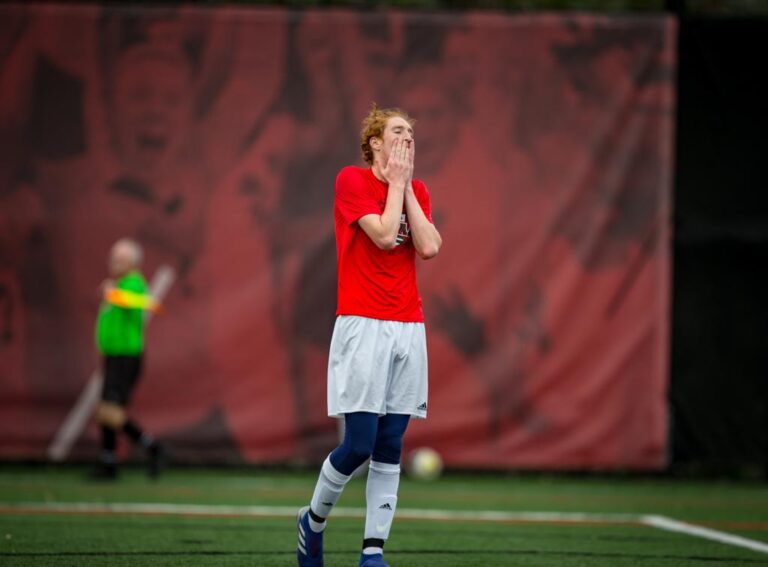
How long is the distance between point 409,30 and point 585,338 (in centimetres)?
333

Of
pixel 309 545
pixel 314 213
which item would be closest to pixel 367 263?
pixel 309 545

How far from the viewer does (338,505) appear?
9148 mm

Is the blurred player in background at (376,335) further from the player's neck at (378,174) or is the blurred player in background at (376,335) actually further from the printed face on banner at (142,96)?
the printed face on banner at (142,96)

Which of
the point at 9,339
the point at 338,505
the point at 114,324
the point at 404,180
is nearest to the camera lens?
the point at 404,180

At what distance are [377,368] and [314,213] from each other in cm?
635

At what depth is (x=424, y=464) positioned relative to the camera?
11.1 meters

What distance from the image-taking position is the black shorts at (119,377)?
10.4 metres

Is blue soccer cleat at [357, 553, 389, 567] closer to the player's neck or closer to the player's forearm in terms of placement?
the player's forearm

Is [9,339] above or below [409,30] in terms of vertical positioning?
below

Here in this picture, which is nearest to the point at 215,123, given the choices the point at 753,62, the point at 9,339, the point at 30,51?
the point at 30,51

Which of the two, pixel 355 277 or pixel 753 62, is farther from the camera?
pixel 753 62

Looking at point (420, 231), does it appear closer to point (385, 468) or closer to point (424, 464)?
point (385, 468)

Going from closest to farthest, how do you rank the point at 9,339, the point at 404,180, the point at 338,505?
the point at 404,180
the point at 338,505
the point at 9,339

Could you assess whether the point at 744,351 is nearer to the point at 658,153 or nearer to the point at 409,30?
the point at 658,153
